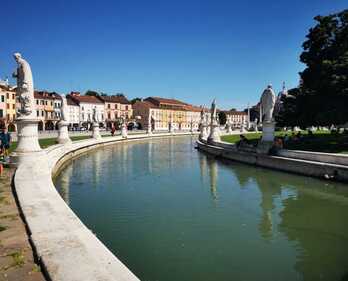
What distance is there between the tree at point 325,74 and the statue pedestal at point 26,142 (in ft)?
57.1

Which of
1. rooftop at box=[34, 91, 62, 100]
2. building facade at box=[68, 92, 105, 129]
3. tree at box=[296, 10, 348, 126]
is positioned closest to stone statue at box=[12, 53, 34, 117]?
tree at box=[296, 10, 348, 126]

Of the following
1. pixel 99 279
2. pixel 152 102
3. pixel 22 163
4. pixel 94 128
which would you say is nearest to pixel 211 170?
pixel 22 163

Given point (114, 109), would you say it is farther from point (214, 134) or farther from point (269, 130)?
point (269, 130)

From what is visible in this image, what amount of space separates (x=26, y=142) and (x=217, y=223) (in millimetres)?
8353

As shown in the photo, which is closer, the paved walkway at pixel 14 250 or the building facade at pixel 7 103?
the paved walkway at pixel 14 250

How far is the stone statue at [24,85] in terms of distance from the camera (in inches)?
512

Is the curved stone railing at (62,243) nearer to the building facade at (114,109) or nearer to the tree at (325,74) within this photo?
the tree at (325,74)

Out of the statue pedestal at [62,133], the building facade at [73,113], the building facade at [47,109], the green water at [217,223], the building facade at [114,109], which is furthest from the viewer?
the building facade at [114,109]

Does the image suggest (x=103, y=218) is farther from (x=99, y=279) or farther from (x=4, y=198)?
(x=99, y=279)

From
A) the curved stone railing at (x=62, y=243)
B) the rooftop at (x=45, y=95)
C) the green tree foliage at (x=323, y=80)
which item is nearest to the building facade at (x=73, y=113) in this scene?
the rooftop at (x=45, y=95)

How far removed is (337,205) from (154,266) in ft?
24.6

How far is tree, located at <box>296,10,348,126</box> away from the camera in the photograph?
21.6m

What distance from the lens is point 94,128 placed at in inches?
1495

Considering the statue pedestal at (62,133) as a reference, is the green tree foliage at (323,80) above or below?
above
